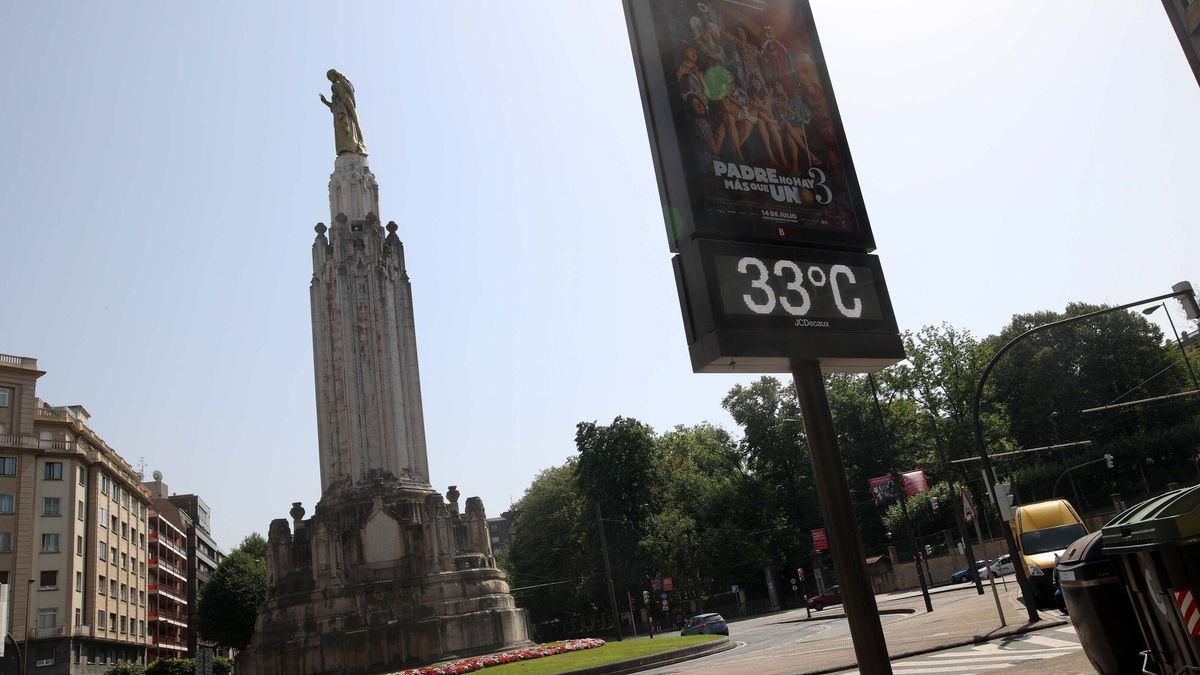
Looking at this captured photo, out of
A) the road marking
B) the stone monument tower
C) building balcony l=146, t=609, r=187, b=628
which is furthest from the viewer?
building balcony l=146, t=609, r=187, b=628

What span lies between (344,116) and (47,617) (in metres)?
37.4

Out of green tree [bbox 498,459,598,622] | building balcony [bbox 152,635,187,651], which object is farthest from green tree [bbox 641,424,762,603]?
building balcony [bbox 152,635,187,651]

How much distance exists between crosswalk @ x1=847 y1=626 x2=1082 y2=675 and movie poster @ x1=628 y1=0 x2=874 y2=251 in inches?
304

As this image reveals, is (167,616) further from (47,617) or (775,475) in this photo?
(775,475)

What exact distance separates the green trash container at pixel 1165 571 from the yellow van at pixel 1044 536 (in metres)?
13.9

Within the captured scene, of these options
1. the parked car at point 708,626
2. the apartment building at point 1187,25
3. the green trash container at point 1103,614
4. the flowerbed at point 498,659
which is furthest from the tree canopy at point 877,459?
the green trash container at point 1103,614

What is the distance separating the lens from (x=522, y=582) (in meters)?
76.2

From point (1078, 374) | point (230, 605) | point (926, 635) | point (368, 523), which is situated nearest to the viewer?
point (926, 635)

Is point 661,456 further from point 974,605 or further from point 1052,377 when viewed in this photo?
point 974,605

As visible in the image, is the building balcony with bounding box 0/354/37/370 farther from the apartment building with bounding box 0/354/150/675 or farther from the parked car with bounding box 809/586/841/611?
the parked car with bounding box 809/586/841/611

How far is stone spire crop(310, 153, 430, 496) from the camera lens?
40.7 m

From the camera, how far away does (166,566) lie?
82.9 meters

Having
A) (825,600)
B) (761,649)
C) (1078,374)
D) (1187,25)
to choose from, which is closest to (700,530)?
(825,600)

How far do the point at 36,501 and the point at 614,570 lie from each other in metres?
40.0
